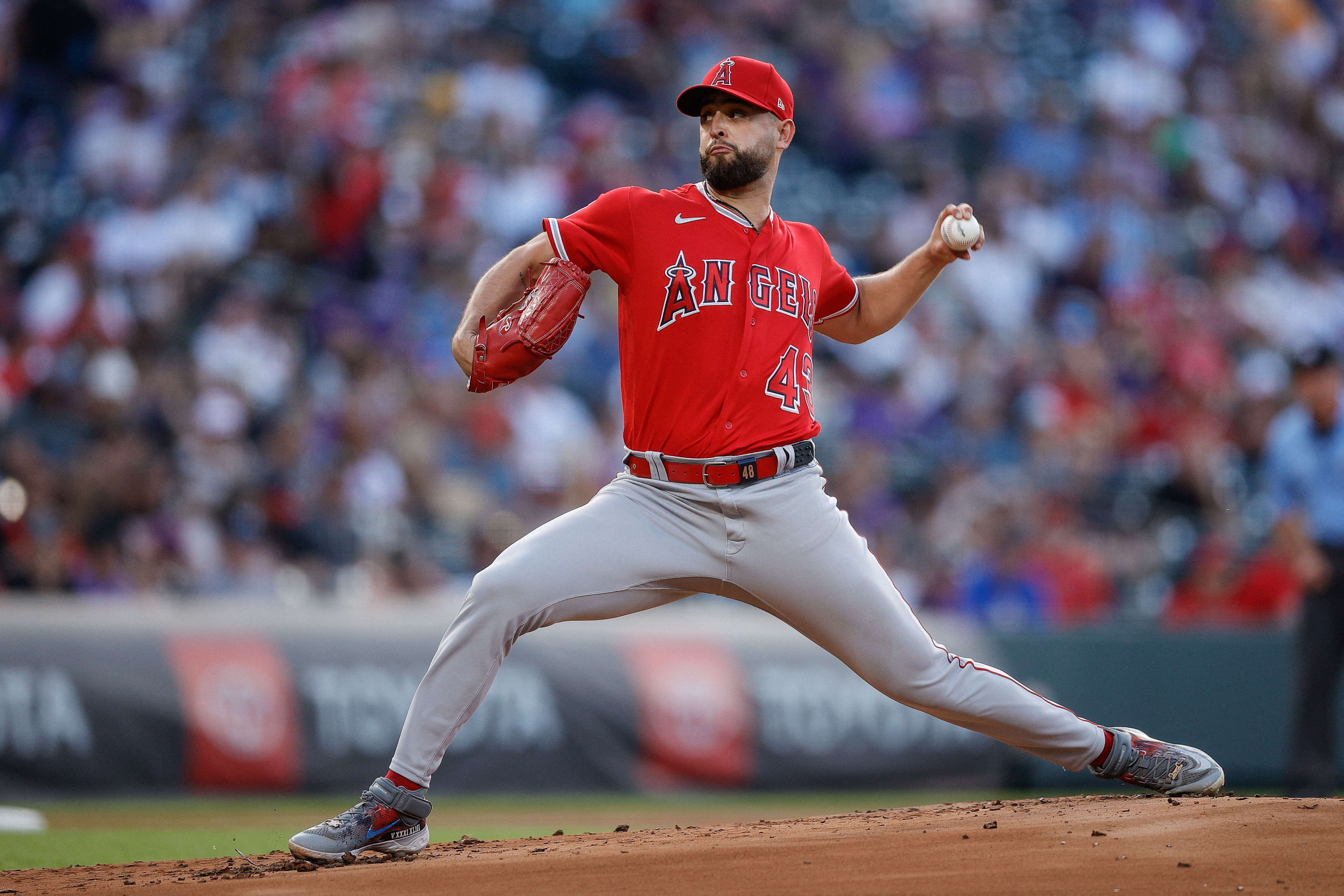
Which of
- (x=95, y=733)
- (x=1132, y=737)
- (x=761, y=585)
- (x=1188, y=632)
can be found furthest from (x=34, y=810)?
(x=1188, y=632)

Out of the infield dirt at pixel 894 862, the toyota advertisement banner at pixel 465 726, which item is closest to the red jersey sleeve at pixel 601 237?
the infield dirt at pixel 894 862

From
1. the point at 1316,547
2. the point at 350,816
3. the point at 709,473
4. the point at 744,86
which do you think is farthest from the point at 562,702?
the point at 744,86

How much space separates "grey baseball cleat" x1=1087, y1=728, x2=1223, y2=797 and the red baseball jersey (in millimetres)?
1367

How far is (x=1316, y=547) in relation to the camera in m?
7.02

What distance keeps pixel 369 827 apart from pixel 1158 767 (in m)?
2.40

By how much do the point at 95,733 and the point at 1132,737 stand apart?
554cm

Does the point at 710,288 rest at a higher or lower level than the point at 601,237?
lower

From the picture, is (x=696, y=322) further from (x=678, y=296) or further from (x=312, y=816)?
(x=312, y=816)

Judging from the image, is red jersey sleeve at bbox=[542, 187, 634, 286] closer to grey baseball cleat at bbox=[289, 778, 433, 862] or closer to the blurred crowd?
grey baseball cleat at bbox=[289, 778, 433, 862]

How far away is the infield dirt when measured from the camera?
11.9 ft

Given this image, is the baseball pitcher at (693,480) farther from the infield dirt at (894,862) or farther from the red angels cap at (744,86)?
the infield dirt at (894,862)

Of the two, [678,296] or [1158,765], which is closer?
[678,296]

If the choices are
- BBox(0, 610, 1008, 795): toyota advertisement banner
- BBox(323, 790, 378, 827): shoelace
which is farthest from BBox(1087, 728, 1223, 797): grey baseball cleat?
BBox(0, 610, 1008, 795): toyota advertisement banner

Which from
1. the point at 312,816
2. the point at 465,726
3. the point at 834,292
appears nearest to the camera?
the point at 834,292
